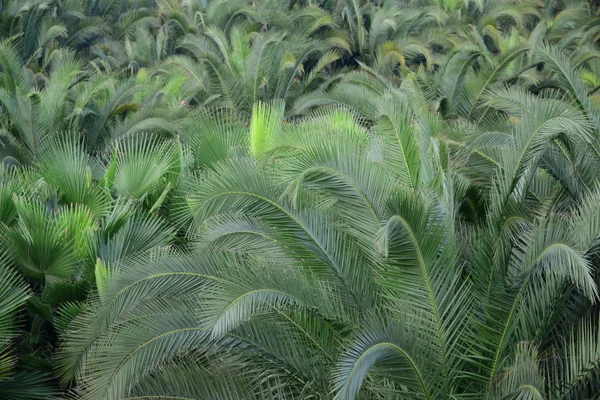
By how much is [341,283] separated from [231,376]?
910 mm

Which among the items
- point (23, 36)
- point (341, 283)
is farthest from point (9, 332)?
point (23, 36)

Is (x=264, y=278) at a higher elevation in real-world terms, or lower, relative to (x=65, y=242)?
higher

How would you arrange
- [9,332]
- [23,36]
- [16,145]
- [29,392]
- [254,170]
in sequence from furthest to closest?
[23,36], [16,145], [29,392], [9,332], [254,170]

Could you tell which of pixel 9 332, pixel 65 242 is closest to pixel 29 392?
pixel 9 332

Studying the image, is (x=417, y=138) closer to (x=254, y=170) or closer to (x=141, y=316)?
(x=254, y=170)

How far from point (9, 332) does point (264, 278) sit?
6.88 ft

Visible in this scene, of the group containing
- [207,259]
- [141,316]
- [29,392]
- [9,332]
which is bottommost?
[29,392]

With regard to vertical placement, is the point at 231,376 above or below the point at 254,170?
below

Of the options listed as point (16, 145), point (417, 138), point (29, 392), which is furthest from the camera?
point (16, 145)

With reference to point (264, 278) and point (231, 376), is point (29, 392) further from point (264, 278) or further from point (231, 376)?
point (264, 278)

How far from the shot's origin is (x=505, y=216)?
5320mm

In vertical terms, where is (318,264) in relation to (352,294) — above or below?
above

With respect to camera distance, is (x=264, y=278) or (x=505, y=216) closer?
(x=264, y=278)

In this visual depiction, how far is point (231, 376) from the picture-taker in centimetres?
475
